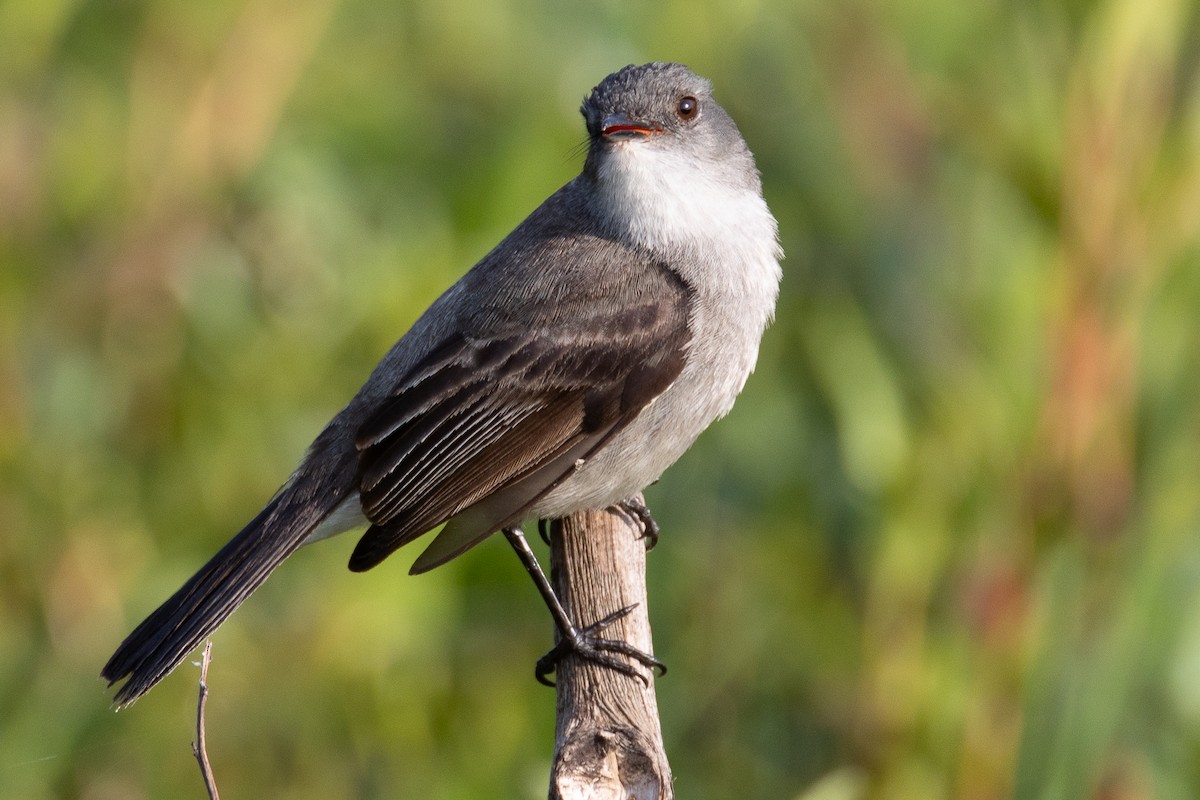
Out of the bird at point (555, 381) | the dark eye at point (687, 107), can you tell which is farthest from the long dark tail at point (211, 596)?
the dark eye at point (687, 107)

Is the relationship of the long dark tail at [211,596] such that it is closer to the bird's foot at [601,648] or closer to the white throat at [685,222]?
the bird's foot at [601,648]

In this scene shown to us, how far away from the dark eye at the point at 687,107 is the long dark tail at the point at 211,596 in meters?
1.32

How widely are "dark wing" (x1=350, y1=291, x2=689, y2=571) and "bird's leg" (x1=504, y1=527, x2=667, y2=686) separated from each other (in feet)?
0.63

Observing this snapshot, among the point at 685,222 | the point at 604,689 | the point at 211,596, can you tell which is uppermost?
the point at 685,222

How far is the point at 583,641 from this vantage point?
3660 mm

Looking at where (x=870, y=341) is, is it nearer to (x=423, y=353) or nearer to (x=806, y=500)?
(x=806, y=500)

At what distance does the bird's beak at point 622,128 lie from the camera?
3977 mm

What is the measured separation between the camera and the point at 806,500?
4973mm

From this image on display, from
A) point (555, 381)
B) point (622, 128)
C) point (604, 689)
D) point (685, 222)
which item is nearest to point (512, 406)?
point (555, 381)

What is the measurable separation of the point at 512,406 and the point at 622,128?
0.75 meters

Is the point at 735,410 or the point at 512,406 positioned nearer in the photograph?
the point at 512,406

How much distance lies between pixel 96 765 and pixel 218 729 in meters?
0.33

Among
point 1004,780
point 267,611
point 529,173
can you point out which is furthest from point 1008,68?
point 267,611

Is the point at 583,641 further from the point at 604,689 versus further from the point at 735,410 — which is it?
the point at 735,410
